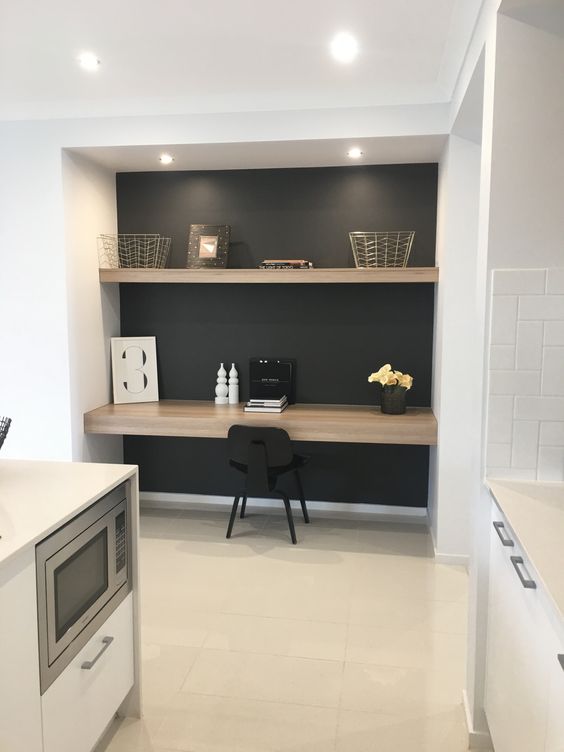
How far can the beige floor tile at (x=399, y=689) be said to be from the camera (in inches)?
92.6

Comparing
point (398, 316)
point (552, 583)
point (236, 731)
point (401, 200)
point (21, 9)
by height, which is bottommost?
point (236, 731)

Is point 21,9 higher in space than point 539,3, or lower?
higher

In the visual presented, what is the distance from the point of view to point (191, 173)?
14.2ft

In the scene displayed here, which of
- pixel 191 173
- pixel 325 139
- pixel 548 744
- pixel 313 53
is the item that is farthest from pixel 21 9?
pixel 548 744

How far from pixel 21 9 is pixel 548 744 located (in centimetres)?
294

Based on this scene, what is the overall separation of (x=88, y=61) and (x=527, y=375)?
242 centimetres

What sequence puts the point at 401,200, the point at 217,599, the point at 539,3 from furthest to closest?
the point at 401,200 < the point at 217,599 < the point at 539,3

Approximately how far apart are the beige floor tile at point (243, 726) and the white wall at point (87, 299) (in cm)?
201

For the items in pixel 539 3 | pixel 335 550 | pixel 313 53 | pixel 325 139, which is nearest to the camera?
pixel 539 3

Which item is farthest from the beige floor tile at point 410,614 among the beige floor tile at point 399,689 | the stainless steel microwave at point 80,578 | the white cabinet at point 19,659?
the white cabinet at point 19,659

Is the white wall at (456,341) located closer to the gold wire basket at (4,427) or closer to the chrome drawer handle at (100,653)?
the chrome drawer handle at (100,653)

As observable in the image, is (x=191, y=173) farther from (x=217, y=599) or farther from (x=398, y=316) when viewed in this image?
(x=217, y=599)

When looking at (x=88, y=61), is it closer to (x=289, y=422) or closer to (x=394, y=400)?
(x=289, y=422)

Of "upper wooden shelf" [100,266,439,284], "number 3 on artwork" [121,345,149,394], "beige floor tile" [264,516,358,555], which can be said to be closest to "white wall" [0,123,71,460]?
"upper wooden shelf" [100,266,439,284]
